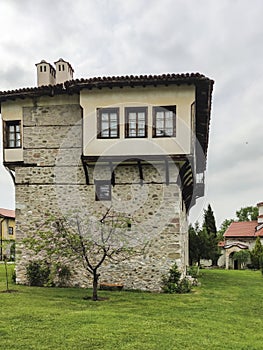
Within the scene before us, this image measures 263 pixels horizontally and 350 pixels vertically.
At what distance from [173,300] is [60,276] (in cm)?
465

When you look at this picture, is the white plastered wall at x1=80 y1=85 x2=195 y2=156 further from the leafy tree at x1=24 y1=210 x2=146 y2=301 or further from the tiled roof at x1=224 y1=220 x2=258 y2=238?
the tiled roof at x1=224 y1=220 x2=258 y2=238

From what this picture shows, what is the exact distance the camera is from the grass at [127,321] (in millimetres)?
7879

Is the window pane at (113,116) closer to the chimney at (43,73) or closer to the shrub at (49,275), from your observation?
the chimney at (43,73)

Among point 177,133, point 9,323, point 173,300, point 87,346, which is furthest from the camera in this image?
point 177,133

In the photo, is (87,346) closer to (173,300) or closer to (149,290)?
(173,300)

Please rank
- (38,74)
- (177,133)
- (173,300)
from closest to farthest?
(173,300), (177,133), (38,74)

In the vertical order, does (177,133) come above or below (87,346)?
above

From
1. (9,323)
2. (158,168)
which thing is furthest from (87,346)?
(158,168)

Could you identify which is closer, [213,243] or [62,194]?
[62,194]

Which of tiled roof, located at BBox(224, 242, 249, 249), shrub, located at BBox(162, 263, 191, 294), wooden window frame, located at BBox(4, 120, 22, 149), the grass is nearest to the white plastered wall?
wooden window frame, located at BBox(4, 120, 22, 149)

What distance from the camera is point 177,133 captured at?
14.5 meters

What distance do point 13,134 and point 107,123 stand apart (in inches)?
161

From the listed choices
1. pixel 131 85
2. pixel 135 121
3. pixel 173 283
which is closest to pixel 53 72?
pixel 131 85

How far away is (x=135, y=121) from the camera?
14797mm
